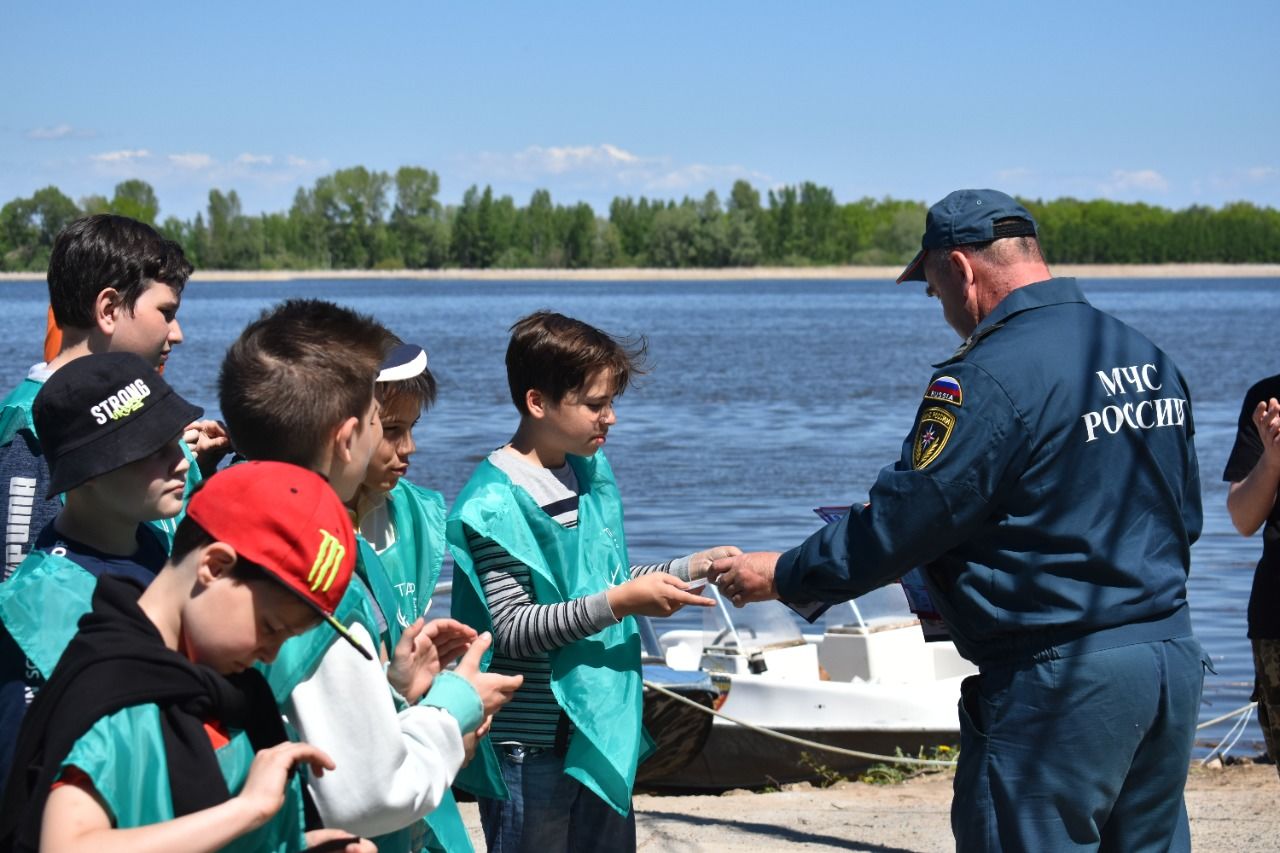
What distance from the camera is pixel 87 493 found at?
9.13ft

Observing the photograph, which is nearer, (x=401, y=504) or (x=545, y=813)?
(x=401, y=504)

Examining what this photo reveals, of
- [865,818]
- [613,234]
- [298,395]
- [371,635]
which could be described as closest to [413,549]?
[371,635]

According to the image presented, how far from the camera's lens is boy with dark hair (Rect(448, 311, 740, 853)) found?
392 cm

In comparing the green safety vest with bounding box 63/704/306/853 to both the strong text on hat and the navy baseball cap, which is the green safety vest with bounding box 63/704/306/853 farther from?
the navy baseball cap

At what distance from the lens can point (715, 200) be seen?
165 meters

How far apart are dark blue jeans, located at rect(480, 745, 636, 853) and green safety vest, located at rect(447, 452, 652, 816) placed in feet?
0.16

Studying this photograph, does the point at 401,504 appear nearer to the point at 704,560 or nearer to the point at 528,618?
the point at 528,618

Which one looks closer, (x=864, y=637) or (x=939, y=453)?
(x=939, y=453)

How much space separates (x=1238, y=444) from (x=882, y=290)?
15864 cm

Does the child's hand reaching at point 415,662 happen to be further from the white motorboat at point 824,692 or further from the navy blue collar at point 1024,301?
the white motorboat at point 824,692

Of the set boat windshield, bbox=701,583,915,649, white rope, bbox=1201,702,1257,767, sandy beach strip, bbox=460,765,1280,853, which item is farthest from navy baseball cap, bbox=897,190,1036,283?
white rope, bbox=1201,702,1257,767

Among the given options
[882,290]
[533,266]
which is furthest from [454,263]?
[882,290]

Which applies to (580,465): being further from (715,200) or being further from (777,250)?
(777,250)

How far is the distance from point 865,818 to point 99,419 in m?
5.49
